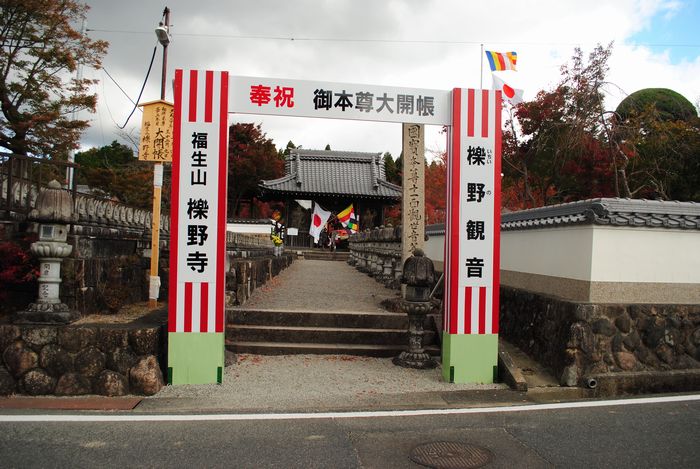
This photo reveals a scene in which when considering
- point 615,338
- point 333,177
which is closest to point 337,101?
point 615,338

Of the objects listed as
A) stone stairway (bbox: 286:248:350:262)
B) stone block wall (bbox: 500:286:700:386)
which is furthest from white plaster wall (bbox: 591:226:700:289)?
stone stairway (bbox: 286:248:350:262)

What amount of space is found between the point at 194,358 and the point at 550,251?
497 centimetres

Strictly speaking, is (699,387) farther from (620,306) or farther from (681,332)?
(620,306)

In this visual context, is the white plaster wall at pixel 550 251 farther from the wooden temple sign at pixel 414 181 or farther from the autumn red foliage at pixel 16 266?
the autumn red foliage at pixel 16 266

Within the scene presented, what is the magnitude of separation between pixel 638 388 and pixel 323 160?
1242 inches

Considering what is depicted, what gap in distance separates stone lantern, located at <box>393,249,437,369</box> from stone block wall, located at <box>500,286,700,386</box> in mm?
1535

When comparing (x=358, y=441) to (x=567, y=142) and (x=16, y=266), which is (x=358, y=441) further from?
(x=567, y=142)

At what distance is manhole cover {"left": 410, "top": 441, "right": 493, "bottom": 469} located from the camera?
3881 mm

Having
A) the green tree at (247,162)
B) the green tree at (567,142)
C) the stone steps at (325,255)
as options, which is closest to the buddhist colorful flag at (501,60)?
the green tree at (567,142)

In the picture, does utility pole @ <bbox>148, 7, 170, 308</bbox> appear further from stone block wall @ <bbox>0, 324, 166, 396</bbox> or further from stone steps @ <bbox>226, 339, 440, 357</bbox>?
stone block wall @ <bbox>0, 324, 166, 396</bbox>

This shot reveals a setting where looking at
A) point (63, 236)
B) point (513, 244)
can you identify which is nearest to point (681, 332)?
point (513, 244)

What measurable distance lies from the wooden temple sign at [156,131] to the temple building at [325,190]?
23.0m

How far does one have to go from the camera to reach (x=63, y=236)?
580 cm

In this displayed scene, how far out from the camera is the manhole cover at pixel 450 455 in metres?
3.88
